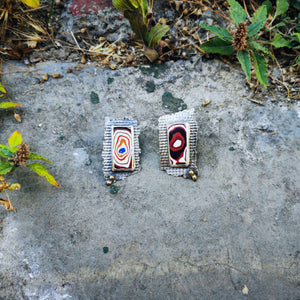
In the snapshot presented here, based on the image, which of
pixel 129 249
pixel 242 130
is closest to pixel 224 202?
pixel 242 130

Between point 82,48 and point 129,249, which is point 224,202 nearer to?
point 129,249

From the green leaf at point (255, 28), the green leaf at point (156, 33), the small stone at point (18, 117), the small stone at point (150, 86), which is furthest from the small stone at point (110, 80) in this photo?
the green leaf at point (255, 28)

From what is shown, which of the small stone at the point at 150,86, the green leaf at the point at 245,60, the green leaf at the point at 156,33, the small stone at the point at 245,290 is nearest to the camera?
the small stone at the point at 245,290

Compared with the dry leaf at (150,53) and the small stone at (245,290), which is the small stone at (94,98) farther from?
the small stone at (245,290)

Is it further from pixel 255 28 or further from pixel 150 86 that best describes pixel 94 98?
pixel 255 28

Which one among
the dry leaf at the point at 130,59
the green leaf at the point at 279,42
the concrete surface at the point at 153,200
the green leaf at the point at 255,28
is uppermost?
the green leaf at the point at 255,28

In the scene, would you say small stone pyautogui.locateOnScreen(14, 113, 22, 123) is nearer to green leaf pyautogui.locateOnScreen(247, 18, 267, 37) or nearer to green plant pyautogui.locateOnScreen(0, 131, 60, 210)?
green plant pyautogui.locateOnScreen(0, 131, 60, 210)

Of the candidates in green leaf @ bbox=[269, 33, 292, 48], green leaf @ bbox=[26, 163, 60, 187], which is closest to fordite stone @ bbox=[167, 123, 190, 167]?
green leaf @ bbox=[26, 163, 60, 187]

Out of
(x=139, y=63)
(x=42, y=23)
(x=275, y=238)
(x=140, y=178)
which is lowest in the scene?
(x=275, y=238)
